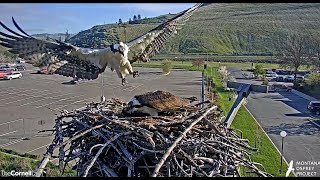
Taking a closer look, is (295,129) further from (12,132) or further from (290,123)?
(12,132)

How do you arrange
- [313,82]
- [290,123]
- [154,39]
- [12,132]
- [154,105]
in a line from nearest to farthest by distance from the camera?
[154,105] → [154,39] → [12,132] → [290,123] → [313,82]

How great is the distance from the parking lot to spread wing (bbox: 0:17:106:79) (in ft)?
14.7

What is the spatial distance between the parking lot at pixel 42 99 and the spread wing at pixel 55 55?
14.7ft

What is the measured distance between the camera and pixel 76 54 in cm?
440

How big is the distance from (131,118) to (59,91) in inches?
598

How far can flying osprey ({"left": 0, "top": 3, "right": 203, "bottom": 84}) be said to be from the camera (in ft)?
13.3

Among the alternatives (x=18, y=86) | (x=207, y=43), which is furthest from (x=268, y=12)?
(x=18, y=86)

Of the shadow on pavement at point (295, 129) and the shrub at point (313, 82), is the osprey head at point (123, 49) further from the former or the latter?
the shrub at point (313, 82)

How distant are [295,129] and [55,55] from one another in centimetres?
837

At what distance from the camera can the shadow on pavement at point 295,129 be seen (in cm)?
1047

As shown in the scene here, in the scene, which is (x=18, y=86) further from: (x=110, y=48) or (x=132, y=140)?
(x=132, y=140)

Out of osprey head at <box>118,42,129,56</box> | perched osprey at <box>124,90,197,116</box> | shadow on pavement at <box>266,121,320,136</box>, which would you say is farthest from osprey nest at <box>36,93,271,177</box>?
shadow on pavement at <box>266,121,320,136</box>

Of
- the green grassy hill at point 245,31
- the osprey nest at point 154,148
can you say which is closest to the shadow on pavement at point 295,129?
the osprey nest at point 154,148

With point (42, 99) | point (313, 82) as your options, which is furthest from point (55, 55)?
point (313, 82)
